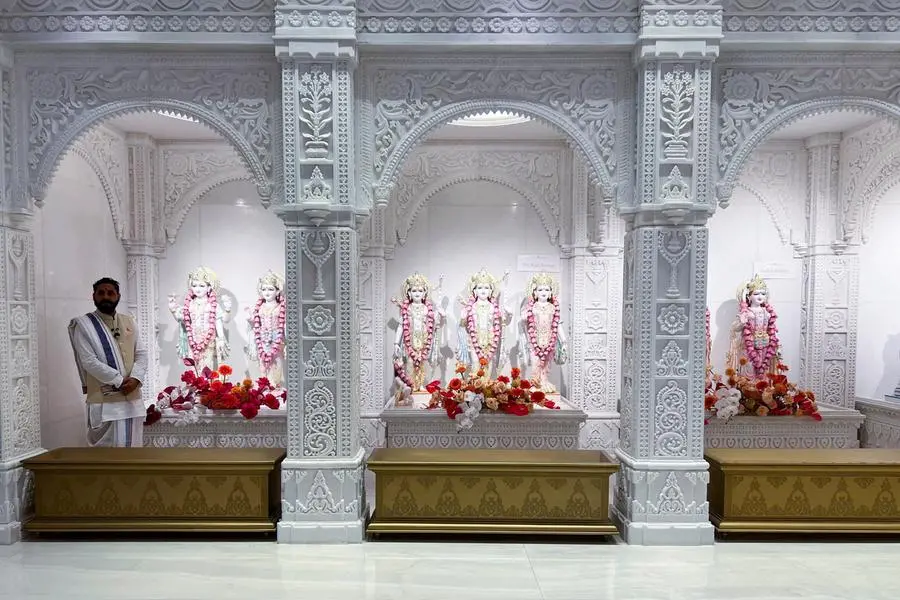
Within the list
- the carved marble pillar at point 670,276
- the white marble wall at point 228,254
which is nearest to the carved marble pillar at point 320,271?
the carved marble pillar at point 670,276

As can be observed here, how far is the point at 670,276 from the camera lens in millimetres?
3559

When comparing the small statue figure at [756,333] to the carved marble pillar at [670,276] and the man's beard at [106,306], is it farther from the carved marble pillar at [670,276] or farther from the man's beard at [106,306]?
the man's beard at [106,306]

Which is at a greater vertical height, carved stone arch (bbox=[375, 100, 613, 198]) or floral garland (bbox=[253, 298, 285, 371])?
carved stone arch (bbox=[375, 100, 613, 198])

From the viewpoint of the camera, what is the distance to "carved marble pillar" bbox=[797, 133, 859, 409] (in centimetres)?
581

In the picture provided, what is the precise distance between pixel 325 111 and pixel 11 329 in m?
2.47

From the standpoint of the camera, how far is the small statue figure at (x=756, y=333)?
5.70 metres

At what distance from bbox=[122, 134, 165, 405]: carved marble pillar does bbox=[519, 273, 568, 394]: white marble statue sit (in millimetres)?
3852

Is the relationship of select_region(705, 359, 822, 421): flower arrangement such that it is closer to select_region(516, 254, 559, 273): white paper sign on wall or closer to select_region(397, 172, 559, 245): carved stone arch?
select_region(516, 254, 559, 273): white paper sign on wall

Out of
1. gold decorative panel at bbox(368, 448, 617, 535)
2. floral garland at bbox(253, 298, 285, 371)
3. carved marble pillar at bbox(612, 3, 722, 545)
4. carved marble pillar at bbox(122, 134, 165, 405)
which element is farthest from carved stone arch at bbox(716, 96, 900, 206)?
carved marble pillar at bbox(122, 134, 165, 405)

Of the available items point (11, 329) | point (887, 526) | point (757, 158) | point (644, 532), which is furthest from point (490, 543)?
point (757, 158)

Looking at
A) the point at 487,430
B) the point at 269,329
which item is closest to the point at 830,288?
the point at 487,430

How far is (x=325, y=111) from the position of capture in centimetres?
348

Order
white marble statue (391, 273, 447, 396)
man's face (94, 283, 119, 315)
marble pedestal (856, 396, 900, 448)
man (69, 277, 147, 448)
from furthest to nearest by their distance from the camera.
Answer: white marble statue (391, 273, 447, 396) < marble pedestal (856, 396, 900, 448) < man's face (94, 283, 119, 315) < man (69, 277, 147, 448)

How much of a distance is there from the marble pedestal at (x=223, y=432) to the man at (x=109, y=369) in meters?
0.79
